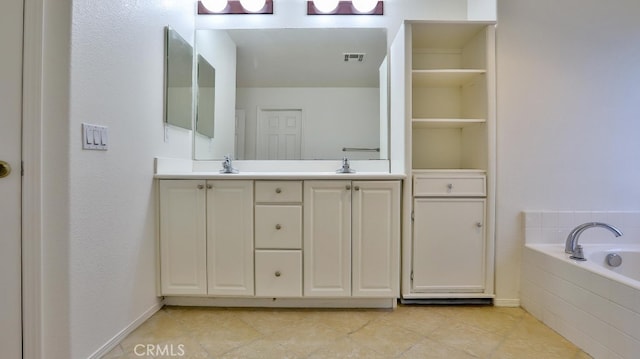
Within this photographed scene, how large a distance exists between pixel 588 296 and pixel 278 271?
1.62m

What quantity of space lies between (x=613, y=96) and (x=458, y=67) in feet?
3.15

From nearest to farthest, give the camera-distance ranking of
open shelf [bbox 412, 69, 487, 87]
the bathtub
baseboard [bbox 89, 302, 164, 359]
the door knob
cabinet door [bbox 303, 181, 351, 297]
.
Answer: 1. the door knob
2. the bathtub
3. baseboard [bbox 89, 302, 164, 359]
4. cabinet door [bbox 303, 181, 351, 297]
5. open shelf [bbox 412, 69, 487, 87]

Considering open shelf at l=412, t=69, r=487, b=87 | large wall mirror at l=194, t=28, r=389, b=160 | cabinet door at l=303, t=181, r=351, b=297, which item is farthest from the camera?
large wall mirror at l=194, t=28, r=389, b=160

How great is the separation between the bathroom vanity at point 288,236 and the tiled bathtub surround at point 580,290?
2.74 feet

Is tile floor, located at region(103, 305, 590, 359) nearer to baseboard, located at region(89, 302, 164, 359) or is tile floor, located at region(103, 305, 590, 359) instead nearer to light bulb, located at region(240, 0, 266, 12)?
baseboard, located at region(89, 302, 164, 359)

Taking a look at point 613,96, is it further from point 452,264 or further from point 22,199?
point 22,199

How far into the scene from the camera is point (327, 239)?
6.13ft

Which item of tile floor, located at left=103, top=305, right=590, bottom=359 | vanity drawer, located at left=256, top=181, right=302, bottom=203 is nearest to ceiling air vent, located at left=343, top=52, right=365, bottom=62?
vanity drawer, located at left=256, top=181, right=302, bottom=203

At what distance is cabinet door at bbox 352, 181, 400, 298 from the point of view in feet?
6.12

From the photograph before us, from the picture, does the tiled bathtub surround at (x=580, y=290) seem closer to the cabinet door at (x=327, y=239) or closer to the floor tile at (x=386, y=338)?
the floor tile at (x=386, y=338)

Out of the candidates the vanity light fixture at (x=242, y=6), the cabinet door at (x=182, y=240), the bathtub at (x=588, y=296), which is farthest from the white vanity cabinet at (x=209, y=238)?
the bathtub at (x=588, y=296)

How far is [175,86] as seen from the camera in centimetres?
209

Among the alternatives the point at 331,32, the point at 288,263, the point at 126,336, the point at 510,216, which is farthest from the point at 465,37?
the point at 126,336

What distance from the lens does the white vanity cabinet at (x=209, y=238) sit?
187 centimetres
